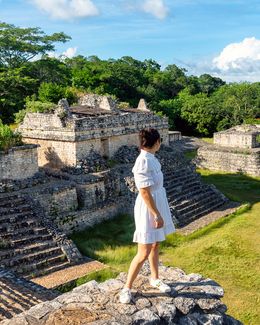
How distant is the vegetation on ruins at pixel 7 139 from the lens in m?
14.0

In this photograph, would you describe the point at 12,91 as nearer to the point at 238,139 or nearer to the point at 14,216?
the point at 238,139

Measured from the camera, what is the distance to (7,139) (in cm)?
1423

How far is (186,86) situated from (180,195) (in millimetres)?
43984

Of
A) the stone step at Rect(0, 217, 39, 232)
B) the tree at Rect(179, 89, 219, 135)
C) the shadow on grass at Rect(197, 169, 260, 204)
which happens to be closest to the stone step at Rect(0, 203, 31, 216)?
the stone step at Rect(0, 217, 39, 232)

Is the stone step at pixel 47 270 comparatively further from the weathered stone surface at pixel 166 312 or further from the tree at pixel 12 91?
the tree at pixel 12 91

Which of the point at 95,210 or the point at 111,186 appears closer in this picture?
the point at 95,210

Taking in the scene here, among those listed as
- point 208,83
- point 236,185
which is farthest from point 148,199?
point 208,83

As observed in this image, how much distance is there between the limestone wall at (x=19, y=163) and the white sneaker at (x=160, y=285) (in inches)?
375

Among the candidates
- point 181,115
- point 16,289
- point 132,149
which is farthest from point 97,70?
point 16,289

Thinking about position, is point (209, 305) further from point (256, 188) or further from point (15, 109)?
point (15, 109)

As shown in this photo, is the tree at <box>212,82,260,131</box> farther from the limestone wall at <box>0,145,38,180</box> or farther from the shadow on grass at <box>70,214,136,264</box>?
the limestone wall at <box>0,145,38,180</box>

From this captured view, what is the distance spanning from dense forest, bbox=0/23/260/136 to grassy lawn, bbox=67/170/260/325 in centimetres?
749

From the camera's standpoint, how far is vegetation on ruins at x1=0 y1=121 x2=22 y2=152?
14.0 metres

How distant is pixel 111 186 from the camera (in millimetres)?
15961
